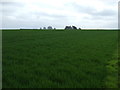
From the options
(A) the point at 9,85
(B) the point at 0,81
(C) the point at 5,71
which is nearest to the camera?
(A) the point at 9,85

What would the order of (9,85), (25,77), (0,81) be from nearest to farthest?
1. (9,85)
2. (0,81)
3. (25,77)

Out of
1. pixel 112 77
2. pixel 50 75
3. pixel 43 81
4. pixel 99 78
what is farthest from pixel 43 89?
pixel 112 77

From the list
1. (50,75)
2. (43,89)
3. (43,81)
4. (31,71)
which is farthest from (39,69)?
(43,89)

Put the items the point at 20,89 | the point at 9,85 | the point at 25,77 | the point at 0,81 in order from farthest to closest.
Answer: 1. the point at 25,77
2. the point at 0,81
3. the point at 9,85
4. the point at 20,89

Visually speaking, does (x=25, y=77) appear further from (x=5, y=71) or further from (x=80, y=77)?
(x=80, y=77)

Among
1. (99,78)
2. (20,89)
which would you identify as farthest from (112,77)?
(20,89)

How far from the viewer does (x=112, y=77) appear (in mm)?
6469

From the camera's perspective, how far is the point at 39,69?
724cm

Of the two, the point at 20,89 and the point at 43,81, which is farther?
the point at 43,81

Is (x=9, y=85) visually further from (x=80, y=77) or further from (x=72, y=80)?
(x=80, y=77)

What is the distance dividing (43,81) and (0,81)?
1263 millimetres

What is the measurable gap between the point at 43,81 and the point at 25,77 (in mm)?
794

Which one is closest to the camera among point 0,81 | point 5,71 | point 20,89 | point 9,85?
point 20,89

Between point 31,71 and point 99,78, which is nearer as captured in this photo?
point 99,78
